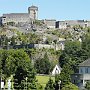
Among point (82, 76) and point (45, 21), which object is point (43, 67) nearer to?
point (82, 76)

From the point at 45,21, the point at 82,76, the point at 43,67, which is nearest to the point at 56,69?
the point at 43,67

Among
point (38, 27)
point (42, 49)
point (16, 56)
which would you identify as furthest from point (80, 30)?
point (16, 56)

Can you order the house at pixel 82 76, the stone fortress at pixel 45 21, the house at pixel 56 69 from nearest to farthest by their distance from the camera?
the house at pixel 82 76
the house at pixel 56 69
the stone fortress at pixel 45 21

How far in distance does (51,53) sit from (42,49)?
5569 mm

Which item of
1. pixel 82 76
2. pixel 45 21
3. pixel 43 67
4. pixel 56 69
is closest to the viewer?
pixel 82 76

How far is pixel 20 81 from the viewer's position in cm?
5947

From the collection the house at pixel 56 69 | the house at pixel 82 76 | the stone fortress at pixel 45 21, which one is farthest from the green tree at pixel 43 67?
the stone fortress at pixel 45 21

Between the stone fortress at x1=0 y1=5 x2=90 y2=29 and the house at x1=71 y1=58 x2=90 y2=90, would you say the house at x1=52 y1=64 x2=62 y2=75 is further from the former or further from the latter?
the stone fortress at x1=0 y1=5 x2=90 y2=29

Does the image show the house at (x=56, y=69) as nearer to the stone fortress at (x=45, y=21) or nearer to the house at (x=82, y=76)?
the house at (x=82, y=76)

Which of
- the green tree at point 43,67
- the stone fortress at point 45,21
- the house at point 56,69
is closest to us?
the house at point 56,69

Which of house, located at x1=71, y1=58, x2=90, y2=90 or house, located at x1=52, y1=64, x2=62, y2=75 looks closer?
house, located at x1=71, y1=58, x2=90, y2=90

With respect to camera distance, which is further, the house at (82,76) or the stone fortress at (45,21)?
the stone fortress at (45,21)

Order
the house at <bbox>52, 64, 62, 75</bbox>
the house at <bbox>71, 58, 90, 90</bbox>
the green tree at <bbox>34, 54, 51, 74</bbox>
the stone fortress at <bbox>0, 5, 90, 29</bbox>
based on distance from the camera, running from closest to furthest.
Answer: the house at <bbox>71, 58, 90, 90</bbox>
the house at <bbox>52, 64, 62, 75</bbox>
the green tree at <bbox>34, 54, 51, 74</bbox>
the stone fortress at <bbox>0, 5, 90, 29</bbox>

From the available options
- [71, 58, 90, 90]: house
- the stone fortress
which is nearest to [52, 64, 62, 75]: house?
[71, 58, 90, 90]: house
